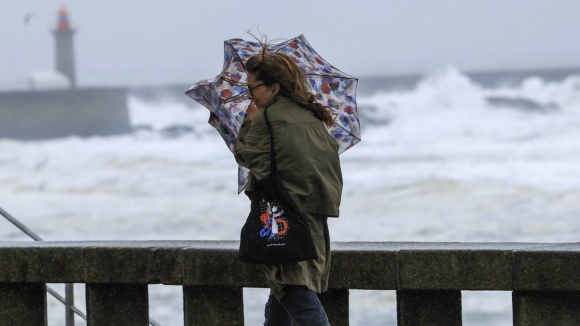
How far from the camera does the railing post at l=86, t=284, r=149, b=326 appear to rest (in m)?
3.48

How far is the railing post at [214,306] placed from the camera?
342cm

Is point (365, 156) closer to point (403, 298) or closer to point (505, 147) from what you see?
point (505, 147)

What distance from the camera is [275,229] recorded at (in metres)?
2.81

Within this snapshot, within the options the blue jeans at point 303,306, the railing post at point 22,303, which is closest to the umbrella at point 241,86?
the blue jeans at point 303,306

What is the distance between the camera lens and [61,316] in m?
11.6

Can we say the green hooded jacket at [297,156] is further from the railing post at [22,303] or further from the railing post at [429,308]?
the railing post at [22,303]

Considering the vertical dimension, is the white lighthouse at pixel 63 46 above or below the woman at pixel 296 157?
above

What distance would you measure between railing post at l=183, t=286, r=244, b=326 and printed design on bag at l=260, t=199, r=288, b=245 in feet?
2.17

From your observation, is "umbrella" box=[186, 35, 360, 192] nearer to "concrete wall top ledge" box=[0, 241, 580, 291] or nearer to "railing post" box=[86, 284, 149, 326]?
"concrete wall top ledge" box=[0, 241, 580, 291]

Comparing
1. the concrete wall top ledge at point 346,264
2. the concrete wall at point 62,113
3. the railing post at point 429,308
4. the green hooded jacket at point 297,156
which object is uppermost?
the concrete wall at point 62,113

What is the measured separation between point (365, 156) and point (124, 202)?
376 inches

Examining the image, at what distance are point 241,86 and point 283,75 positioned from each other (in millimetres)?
436

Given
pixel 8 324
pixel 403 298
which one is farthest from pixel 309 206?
pixel 8 324

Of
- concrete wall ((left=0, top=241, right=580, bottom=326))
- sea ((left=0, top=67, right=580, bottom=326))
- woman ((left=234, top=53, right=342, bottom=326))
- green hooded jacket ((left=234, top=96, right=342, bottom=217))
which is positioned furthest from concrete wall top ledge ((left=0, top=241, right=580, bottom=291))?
sea ((left=0, top=67, right=580, bottom=326))
